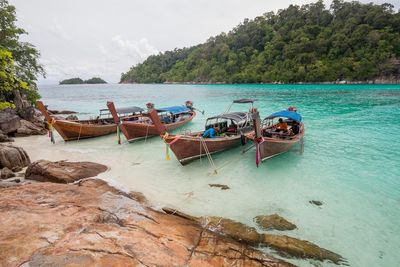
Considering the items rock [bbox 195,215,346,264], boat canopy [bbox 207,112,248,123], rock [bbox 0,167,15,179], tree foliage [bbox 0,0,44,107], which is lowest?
rock [bbox 195,215,346,264]

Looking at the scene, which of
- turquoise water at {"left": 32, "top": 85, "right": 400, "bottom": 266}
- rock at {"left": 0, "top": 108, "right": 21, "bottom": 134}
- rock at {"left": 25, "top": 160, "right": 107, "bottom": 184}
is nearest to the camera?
turquoise water at {"left": 32, "top": 85, "right": 400, "bottom": 266}

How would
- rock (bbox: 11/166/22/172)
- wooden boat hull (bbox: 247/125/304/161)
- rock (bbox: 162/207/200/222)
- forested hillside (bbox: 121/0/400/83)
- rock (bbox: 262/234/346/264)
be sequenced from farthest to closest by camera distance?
forested hillside (bbox: 121/0/400/83)
wooden boat hull (bbox: 247/125/304/161)
rock (bbox: 11/166/22/172)
rock (bbox: 162/207/200/222)
rock (bbox: 262/234/346/264)

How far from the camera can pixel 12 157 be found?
11992 millimetres

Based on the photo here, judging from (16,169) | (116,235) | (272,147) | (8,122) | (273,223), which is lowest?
(273,223)

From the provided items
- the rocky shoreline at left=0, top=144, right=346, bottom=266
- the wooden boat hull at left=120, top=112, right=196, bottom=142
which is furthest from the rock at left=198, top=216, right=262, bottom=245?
the wooden boat hull at left=120, top=112, right=196, bottom=142

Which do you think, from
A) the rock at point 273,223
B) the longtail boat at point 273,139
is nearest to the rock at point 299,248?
the rock at point 273,223

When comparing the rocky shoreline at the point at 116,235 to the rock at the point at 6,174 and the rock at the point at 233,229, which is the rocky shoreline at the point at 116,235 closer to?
the rock at the point at 233,229

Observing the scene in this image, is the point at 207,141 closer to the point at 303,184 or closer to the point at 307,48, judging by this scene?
the point at 303,184

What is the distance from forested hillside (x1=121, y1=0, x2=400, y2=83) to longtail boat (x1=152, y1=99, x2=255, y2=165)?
69470mm

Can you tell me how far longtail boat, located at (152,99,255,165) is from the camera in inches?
473

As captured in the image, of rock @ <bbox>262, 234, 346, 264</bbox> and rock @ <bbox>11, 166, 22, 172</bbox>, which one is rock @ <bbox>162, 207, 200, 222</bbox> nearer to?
rock @ <bbox>262, 234, 346, 264</bbox>

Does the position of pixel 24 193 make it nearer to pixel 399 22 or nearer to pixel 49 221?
pixel 49 221

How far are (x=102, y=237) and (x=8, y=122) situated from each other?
19371 mm

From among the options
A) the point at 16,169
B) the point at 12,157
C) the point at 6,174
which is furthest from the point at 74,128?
the point at 6,174
